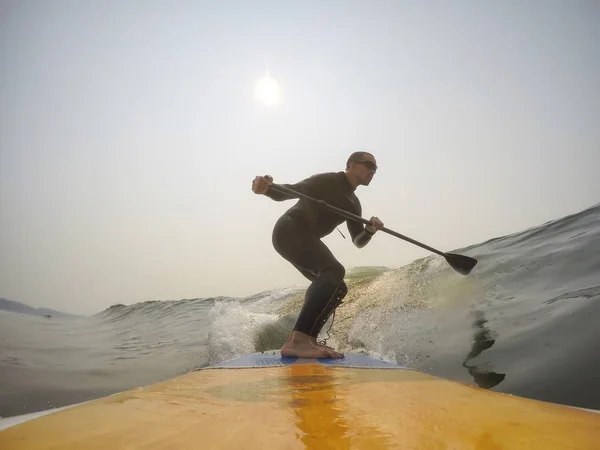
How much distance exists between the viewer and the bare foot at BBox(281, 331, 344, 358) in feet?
10.1

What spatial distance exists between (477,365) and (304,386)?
6.30ft

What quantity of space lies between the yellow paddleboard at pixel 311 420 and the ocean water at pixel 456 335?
1.31m

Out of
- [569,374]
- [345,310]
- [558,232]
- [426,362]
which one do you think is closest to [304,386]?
[569,374]

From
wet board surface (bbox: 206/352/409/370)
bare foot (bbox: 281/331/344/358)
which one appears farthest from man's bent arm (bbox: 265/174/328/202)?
wet board surface (bbox: 206/352/409/370)

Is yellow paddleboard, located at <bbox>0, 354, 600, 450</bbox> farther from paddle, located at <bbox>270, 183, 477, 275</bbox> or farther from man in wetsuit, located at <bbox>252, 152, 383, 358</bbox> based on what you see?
paddle, located at <bbox>270, 183, 477, 275</bbox>

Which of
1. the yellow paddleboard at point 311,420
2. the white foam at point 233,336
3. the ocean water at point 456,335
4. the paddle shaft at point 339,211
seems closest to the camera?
the yellow paddleboard at point 311,420

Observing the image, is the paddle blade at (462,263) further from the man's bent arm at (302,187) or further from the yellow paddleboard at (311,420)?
the yellow paddleboard at (311,420)

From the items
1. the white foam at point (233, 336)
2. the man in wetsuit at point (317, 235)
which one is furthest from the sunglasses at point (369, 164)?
the white foam at point (233, 336)

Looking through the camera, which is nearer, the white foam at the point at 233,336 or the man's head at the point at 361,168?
the man's head at the point at 361,168

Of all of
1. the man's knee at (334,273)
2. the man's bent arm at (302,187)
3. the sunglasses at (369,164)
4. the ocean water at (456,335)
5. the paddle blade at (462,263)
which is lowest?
the ocean water at (456,335)

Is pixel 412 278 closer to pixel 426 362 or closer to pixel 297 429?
pixel 426 362

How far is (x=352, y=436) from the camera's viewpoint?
1015 millimetres

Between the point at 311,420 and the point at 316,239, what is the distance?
2428 mm

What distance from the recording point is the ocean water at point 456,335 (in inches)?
109
